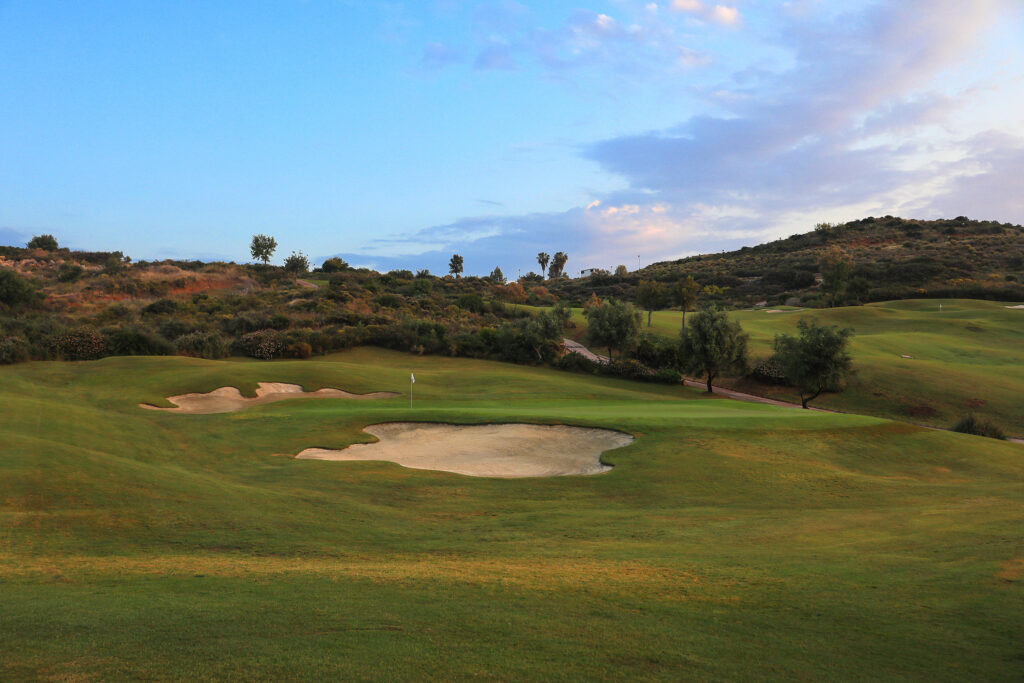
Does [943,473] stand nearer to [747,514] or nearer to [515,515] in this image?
[747,514]

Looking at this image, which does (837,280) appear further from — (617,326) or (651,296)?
(617,326)

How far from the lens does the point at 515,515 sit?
44.8 ft

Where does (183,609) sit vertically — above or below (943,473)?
above

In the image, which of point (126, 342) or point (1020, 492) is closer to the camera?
point (1020, 492)

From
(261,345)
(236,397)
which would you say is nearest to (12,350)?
(261,345)

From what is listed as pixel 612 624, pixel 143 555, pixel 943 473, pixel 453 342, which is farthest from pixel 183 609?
pixel 453 342

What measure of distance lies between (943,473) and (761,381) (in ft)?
103

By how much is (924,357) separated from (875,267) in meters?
52.8

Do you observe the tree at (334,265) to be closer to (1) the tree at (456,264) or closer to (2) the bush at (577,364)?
(1) the tree at (456,264)

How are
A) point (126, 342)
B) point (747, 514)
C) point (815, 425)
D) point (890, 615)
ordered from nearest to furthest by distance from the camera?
1. point (890, 615)
2. point (747, 514)
3. point (815, 425)
4. point (126, 342)

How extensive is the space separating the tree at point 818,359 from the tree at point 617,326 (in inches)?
472

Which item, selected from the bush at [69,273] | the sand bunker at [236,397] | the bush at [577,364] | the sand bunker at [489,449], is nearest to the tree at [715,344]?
the bush at [577,364]

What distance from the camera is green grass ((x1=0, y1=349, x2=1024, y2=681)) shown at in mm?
5609

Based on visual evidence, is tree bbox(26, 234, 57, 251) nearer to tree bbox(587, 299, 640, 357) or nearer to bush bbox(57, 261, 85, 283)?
bush bbox(57, 261, 85, 283)
